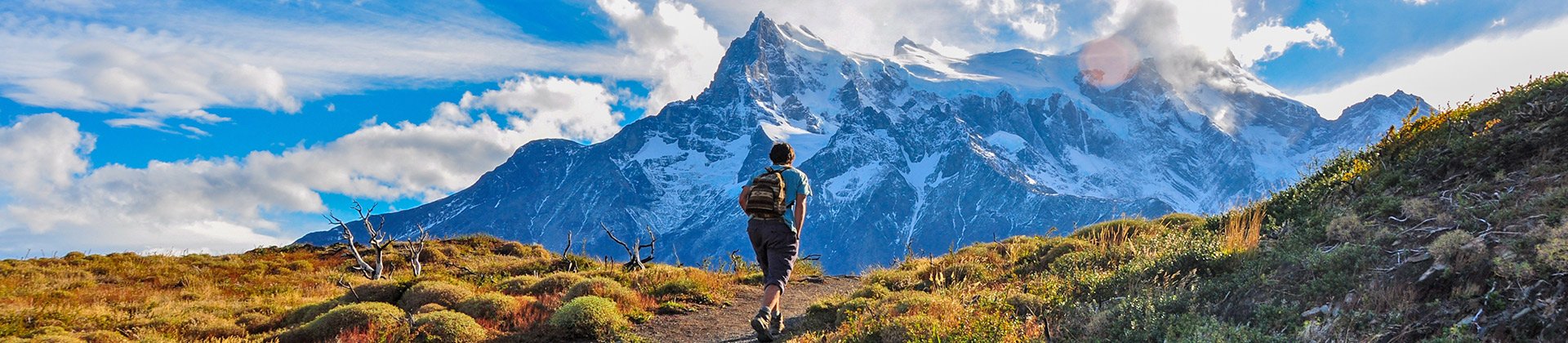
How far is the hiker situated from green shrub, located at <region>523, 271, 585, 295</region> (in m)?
5.41

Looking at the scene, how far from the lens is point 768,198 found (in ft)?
27.1

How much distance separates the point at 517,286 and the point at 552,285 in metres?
0.87

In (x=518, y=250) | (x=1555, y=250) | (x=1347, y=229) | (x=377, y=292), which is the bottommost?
(x=1555, y=250)

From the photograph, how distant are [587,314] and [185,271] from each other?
826 inches

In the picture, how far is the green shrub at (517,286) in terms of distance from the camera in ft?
42.4

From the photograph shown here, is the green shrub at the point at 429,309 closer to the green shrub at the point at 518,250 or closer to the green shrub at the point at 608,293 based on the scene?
the green shrub at the point at 608,293

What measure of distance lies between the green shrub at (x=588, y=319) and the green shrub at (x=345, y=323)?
6.45 ft

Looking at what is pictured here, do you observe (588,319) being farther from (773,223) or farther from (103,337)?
(103,337)

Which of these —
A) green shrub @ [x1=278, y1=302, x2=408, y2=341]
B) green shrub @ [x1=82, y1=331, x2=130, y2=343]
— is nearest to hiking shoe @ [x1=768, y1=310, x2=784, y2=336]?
green shrub @ [x1=278, y1=302, x2=408, y2=341]

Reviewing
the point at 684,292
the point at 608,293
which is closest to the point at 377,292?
the point at 608,293

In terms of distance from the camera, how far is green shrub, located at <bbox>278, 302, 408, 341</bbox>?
9141 mm

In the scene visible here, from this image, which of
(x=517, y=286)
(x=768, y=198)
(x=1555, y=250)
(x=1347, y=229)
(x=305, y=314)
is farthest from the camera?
(x=517, y=286)

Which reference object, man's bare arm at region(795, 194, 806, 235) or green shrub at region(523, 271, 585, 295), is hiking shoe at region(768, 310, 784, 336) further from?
green shrub at region(523, 271, 585, 295)

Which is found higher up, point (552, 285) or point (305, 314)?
point (552, 285)
